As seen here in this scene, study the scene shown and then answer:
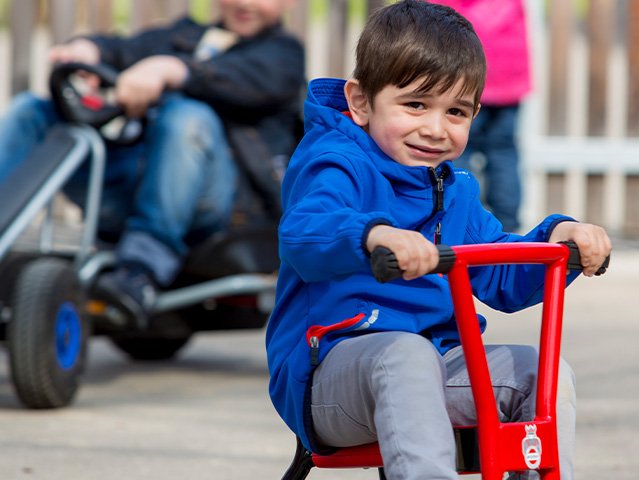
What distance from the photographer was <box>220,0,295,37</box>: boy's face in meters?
4.74

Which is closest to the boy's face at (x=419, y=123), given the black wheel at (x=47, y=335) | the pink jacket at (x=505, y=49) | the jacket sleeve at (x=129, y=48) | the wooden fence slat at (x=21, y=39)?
the black wheel at (x=47, y=335)

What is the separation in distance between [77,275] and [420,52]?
6.50 ft

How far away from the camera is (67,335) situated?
157 inches

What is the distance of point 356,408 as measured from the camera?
2.17m

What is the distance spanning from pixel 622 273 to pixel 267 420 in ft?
12.0

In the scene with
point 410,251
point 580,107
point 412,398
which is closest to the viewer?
point 410,251

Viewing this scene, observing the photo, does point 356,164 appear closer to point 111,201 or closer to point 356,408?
point 356,408

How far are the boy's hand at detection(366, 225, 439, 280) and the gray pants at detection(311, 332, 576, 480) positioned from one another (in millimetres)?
184

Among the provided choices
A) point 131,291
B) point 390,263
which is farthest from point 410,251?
point 131,291

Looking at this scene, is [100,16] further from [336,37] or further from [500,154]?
[500,154]

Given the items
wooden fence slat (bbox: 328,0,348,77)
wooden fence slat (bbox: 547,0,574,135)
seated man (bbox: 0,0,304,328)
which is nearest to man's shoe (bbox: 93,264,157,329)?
seated man (bbox: 0,0,304,328)

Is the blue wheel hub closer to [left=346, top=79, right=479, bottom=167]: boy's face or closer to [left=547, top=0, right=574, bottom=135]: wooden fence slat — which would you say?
[left=346, top=79, right=479, bottom=167]: boy's face

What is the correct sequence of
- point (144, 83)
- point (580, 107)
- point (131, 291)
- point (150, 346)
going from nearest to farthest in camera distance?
1. point (131, 291)
2. point (144, 83)
3. point (150, 346)
4. point (580, 107)

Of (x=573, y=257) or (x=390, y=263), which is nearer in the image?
(x=390, y=263)
